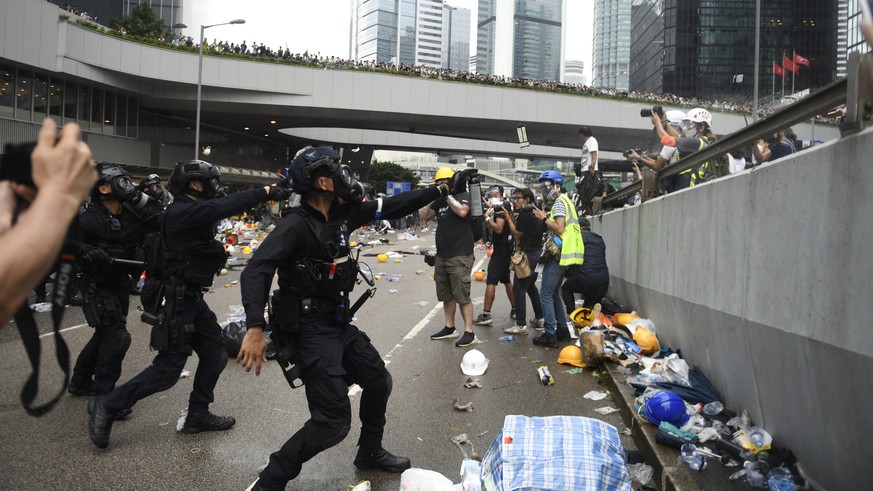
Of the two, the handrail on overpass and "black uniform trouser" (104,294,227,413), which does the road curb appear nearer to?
the handrail on overpass

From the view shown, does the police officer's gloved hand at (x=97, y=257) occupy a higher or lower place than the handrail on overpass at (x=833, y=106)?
lower

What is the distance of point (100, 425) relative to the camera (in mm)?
4711

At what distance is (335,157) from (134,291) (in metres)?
3.22

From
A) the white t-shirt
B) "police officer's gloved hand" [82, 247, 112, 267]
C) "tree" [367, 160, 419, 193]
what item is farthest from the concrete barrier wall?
"tree" [367, 160, 419, 193]

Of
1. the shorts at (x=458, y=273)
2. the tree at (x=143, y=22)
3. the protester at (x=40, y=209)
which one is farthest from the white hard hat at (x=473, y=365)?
the tree at (x=143, y=22)

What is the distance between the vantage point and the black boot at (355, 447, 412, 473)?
175 inches

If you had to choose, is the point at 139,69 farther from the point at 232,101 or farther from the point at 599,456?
the point at 599,456

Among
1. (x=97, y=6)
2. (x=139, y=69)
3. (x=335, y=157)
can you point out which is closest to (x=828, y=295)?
(x=335, y=157)

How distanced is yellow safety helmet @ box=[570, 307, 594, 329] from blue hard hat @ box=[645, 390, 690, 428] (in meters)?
4.04

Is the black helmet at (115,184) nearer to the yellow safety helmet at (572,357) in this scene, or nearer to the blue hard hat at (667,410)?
the blue hard hat at (667,410)

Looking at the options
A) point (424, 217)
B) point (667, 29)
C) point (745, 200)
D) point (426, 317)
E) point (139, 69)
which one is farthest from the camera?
point (667, 29)

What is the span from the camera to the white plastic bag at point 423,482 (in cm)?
369

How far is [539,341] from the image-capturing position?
8609 millimetres

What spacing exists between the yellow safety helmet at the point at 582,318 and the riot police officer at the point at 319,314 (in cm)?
501
